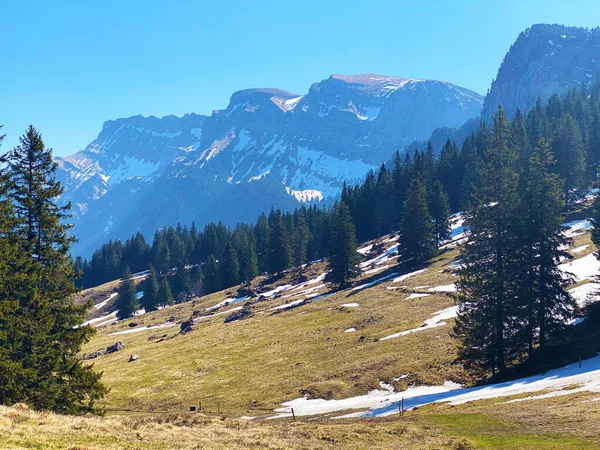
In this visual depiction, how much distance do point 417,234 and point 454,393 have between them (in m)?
50.6

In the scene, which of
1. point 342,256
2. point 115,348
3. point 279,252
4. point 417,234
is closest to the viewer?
point 115,348

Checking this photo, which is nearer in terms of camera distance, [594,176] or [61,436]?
[61,436]

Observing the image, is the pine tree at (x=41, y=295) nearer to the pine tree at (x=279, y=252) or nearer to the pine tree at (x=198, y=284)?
the pine tree at (x=279, y=252)

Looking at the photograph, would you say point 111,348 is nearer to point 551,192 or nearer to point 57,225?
point 57,225

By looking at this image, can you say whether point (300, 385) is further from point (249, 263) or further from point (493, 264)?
point (249, 263)

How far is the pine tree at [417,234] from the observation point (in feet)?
266

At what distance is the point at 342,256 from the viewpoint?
268 ft

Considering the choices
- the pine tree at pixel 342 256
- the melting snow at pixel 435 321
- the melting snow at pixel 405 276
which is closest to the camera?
the melting snow at pixel 435 321

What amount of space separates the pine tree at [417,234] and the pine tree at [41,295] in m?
62.8

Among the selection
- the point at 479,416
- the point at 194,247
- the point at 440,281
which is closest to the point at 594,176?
the point at 440,281

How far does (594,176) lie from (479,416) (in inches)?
3369

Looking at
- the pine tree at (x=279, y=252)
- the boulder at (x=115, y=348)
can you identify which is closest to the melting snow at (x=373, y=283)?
the pine tree at (x=279, y=252)

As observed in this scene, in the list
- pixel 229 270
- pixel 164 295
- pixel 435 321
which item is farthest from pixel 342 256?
pixel 164 295

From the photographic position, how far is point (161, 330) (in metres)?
83.2
